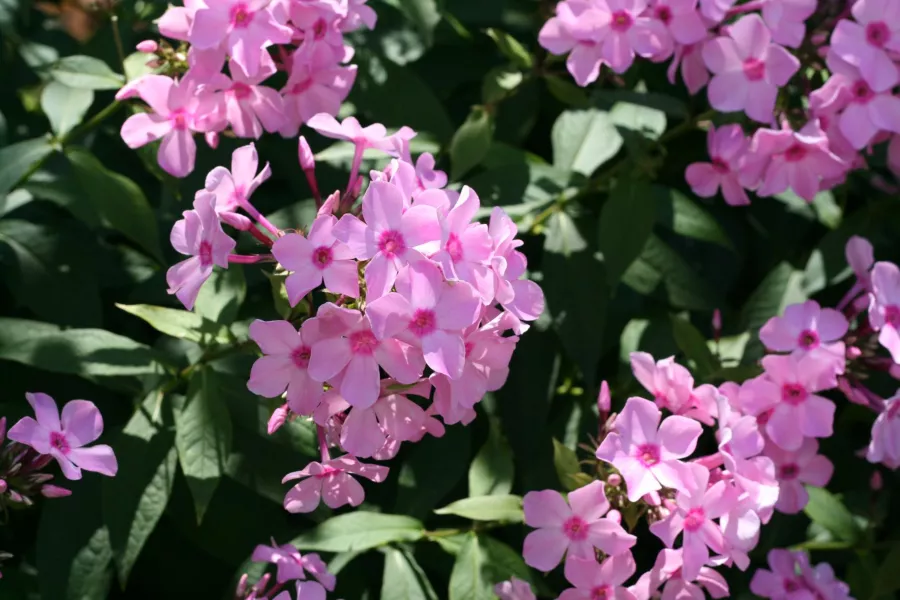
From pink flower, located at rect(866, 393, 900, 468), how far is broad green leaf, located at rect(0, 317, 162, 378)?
4.34 ft

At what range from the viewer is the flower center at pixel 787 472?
187 cm

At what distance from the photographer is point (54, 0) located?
8.92 ft

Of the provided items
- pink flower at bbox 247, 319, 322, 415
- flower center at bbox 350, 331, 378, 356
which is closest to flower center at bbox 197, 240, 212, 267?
pink flower at bbox 247, 319, 322, 415

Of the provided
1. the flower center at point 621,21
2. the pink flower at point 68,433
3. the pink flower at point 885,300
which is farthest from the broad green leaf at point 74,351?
the pink flower at point 885,300

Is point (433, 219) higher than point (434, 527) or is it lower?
higher

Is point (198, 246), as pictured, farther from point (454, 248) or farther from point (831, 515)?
point (831, 515)

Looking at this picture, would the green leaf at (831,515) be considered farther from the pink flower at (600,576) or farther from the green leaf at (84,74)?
the green leaf at (84,74)

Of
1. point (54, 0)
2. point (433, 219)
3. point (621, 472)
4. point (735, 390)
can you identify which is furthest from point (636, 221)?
point (54, 0)

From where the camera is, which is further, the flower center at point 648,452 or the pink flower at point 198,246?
the flower center at point 648,452

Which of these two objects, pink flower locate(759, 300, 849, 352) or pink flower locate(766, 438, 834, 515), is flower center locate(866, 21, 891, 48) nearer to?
pink flower locate(759, 300, 849, 352)

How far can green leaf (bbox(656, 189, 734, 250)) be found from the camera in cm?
210

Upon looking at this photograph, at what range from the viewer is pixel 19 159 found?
6.17ft

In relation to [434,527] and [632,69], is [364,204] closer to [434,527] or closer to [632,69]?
[434,527]

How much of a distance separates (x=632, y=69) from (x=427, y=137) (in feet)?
1.71
